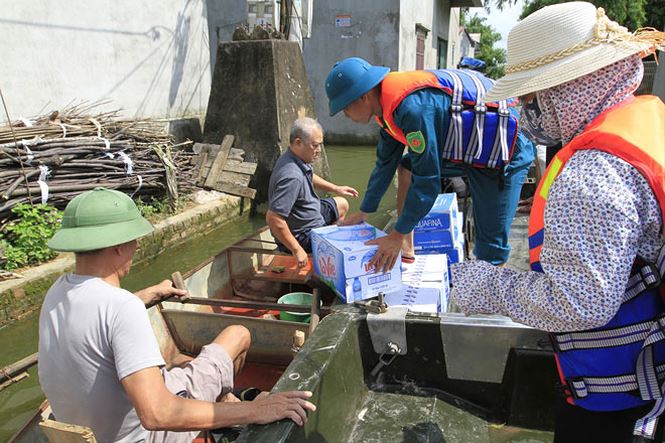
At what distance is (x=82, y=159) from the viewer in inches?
232

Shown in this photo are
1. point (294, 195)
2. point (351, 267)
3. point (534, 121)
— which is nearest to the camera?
point (534, 121)

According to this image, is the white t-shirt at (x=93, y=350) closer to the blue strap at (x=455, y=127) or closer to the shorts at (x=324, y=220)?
the blue strap at (x=455, y=127)

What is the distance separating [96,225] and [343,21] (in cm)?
1320

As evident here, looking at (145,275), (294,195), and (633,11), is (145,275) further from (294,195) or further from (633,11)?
(633,11)

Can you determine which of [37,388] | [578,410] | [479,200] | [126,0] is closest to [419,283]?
[479,200]

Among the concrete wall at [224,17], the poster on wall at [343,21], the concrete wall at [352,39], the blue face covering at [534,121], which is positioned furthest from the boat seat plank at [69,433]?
the poster on wall at [343,21]

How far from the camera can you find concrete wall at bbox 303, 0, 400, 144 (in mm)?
13430

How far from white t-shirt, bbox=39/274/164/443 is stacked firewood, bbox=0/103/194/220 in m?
3.89

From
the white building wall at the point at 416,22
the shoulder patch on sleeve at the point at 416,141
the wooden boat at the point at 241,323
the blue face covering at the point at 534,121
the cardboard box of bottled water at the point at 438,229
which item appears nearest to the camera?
the blue face covering at the point at 534,121

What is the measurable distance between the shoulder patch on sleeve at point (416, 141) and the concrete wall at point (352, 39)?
11.6 m

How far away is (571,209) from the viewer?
110 cm

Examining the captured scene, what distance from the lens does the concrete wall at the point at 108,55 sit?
5.98 meters

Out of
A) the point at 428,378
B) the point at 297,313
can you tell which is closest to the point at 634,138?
the point at 428,378

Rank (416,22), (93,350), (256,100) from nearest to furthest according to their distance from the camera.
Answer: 1. (93,350)
2. (256,100)
3. (416,22)
